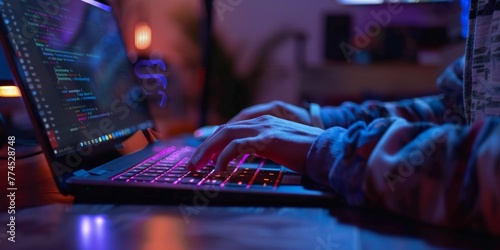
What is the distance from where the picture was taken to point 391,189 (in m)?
0.43

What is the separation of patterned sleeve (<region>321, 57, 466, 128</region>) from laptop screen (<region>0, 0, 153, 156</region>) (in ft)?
1.61

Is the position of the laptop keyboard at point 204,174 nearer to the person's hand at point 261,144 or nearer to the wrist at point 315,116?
the person's hand at point 261,144

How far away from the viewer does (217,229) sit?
0.41 metres

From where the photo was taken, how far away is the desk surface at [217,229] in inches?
14.8

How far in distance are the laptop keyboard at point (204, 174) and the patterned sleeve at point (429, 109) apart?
46 centimetres

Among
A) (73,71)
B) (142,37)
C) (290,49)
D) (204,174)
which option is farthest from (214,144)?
(290,49)

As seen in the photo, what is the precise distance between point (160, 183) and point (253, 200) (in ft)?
0.38

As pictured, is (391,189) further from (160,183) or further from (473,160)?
(160,183)

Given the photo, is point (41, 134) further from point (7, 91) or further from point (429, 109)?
point (429, 109)

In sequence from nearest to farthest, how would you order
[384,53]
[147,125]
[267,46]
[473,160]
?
[473,160], [147,125], [384,53], [267,46]

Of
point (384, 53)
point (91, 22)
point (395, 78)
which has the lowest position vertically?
point (395, 78)

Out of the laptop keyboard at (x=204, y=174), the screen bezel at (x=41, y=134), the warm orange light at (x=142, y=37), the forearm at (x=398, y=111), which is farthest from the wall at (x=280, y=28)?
the screen bezel at (x=41, y=134)

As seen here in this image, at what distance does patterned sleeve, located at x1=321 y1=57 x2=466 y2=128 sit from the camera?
106 cm

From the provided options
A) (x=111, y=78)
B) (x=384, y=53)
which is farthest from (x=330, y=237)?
(x=384, y=53)
